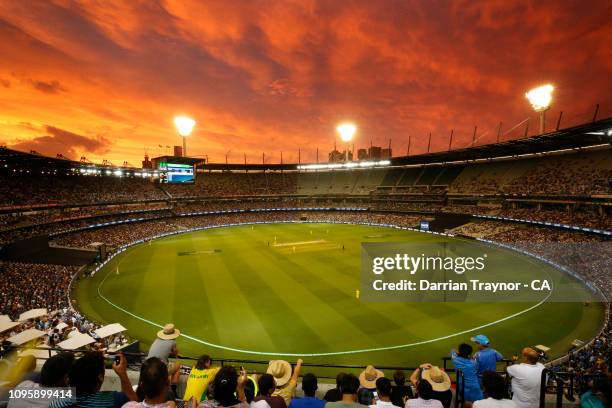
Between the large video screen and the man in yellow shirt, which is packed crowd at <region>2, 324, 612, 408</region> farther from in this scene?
the large video screen

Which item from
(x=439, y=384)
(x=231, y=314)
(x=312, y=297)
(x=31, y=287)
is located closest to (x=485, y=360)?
(x=439, y=384)

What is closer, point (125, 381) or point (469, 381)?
point (125, 381)

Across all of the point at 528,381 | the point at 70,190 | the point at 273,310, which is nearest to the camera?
the point at 528,381

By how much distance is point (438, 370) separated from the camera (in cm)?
593

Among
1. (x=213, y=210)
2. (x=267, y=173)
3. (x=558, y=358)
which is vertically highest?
(x=267, y=173)

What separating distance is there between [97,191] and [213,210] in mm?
27469

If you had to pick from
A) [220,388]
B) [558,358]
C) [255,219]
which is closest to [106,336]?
[220,388]

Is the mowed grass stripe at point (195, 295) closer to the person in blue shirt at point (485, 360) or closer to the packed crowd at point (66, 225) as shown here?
the person in blue shirt at point (485, 360)

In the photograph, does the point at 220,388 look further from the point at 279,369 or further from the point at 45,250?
the point at 45,250

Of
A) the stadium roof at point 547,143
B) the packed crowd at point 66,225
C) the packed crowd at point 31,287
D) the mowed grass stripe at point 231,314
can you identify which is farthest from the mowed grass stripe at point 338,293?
the packed crowd at point 66,225

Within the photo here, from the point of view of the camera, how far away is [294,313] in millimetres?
23578

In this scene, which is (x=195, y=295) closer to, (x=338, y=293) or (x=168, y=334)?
(x=338, y=293)

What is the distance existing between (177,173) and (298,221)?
32990 millimetres

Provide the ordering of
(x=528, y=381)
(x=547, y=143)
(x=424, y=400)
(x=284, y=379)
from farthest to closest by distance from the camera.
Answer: (x=547, y=143), (x=284, y=379), (x=528, y=381), (x=424, y=400)
